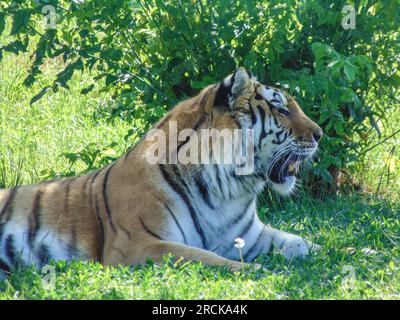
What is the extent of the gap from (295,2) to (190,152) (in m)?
1.39

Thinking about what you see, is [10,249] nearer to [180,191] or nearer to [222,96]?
[180,191]

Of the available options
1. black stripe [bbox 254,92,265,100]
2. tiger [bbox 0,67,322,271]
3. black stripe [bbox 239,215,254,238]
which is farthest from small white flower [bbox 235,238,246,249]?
black stripe [bbox 254,92,265,100]

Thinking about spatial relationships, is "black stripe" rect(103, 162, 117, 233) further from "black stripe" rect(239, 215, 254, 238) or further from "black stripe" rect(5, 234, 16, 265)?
"black stripe" rect(239, 215, 254, 238)

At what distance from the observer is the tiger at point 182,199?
4.96 meters

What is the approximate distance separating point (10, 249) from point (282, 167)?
1584mm

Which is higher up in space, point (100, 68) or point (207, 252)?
point (100, 68)

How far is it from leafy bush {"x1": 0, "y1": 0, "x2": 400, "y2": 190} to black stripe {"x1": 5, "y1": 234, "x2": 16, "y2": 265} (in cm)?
144

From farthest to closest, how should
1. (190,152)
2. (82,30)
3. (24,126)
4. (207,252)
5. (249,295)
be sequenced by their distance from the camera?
(24,126) < (82,30) < (190,152) < (207,252) < (249,295)

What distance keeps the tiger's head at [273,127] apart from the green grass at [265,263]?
533mm
